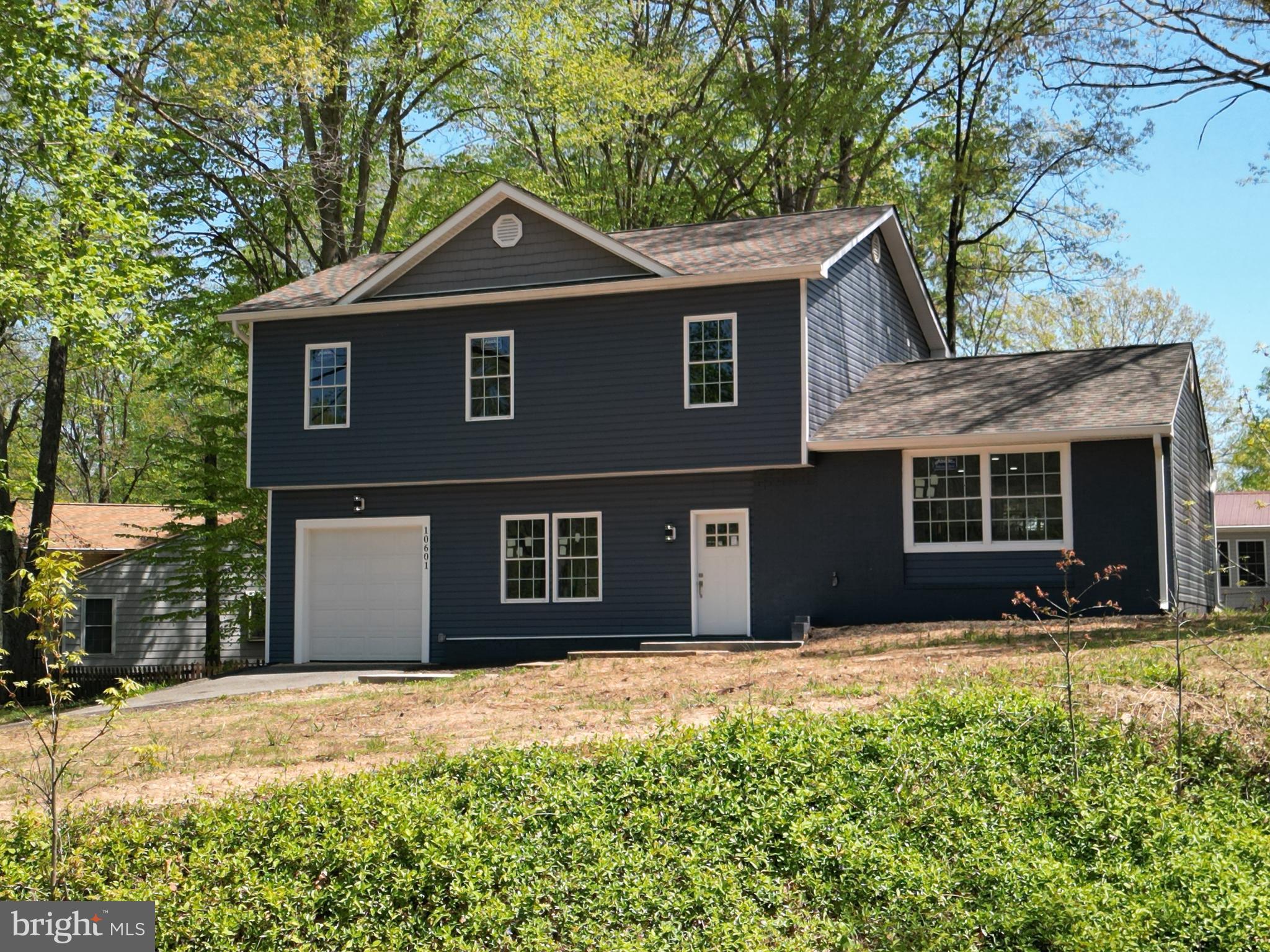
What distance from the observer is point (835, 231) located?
20.9m

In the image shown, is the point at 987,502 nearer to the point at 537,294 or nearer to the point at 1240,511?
the point at 537,294

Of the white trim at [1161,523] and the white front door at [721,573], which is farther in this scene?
the white front door at [721,573]

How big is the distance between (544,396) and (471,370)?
1388 millimetres

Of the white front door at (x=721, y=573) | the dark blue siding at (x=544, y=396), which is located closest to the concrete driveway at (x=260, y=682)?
the dark blue siding at (x=544, y=396)

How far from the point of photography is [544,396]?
20.2 metres

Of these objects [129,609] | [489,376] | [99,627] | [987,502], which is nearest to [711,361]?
[489,376]

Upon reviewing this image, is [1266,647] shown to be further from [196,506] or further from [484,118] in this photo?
[484,118]

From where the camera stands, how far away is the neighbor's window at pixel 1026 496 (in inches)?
717

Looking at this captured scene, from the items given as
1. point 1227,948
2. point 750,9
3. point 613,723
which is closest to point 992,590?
point 613,723

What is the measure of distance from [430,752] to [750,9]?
27.3m

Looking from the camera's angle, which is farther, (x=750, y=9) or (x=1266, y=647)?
(x=750, y=9)

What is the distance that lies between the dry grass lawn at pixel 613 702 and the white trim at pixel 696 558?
2.38 m

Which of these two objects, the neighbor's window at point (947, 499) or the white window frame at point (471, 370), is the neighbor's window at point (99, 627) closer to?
the white window frame at point (471, 370)

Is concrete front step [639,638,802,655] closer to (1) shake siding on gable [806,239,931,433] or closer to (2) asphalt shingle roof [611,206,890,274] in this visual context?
(1) shake siding on gable [806,239,931,433]
